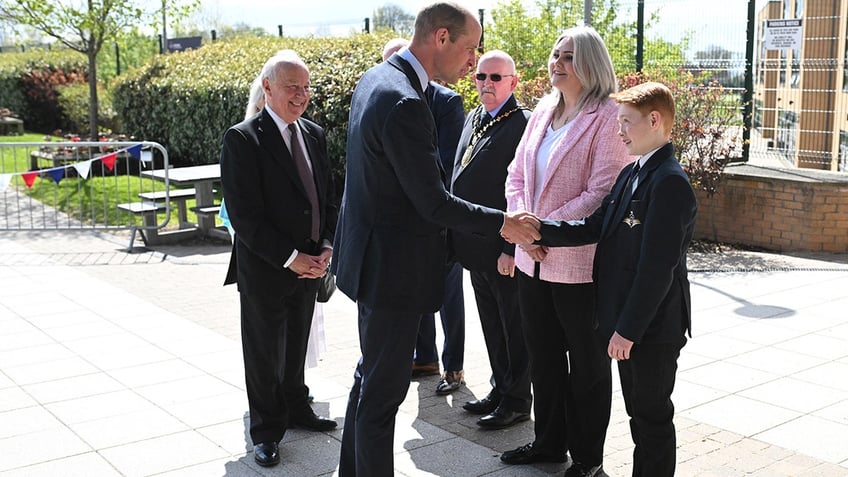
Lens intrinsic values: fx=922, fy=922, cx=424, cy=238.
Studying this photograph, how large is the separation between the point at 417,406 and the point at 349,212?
2087mm

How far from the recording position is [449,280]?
5.95m

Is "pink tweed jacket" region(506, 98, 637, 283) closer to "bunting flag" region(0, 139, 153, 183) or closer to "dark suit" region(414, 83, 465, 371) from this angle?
"dark suit" region(414, 83, 465, 371)

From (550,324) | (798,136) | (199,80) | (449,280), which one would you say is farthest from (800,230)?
(199,80)

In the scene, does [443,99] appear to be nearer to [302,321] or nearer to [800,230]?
[302,321]

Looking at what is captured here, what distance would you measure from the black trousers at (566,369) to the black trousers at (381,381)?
86 cm

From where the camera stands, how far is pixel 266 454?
15.6 feet

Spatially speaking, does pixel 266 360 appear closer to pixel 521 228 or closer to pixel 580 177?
pixel 521 228

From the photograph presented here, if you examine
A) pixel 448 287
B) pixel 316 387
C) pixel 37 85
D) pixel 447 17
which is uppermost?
pixel 37 85

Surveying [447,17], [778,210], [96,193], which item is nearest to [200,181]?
[96,193]

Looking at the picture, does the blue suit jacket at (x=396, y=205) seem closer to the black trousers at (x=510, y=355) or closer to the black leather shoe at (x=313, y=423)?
the black trousers at (x=510, y=355)

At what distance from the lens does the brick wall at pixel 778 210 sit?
9.95 metres

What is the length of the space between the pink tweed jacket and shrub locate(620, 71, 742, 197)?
607 cm

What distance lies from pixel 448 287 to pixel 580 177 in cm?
175

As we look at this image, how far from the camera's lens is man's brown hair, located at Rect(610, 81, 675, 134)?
381 cm
